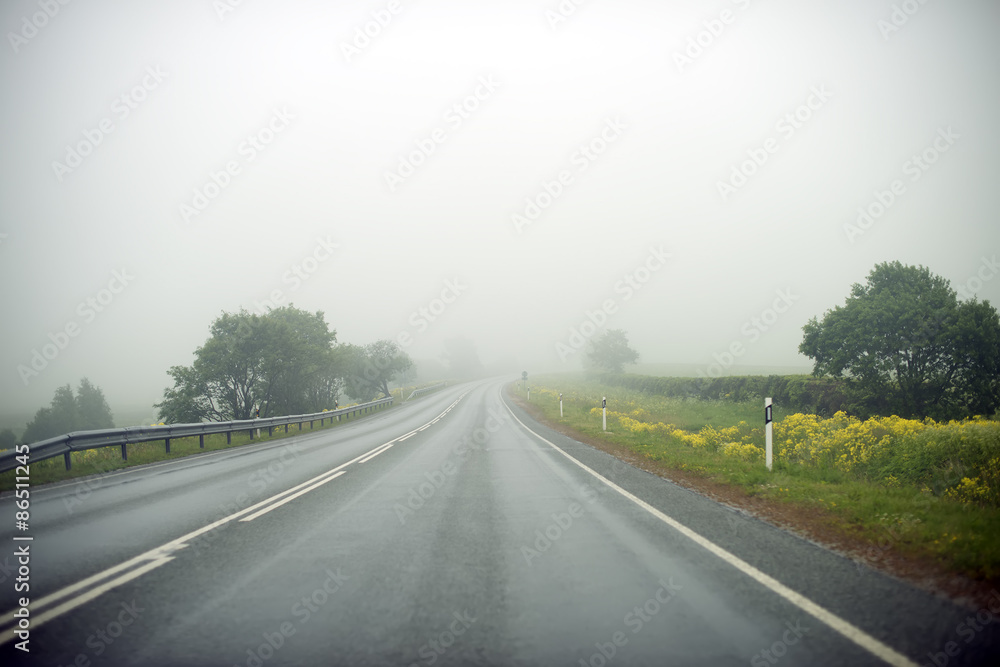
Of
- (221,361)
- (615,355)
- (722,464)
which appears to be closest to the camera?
(722,464)

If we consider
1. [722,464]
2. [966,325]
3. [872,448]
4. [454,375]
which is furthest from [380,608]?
[454,375]

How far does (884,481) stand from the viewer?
24.0 feet

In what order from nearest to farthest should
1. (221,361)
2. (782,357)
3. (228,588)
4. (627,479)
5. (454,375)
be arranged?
(228,588)
(627,479)
(221,361)
(782,357)
(454,375)

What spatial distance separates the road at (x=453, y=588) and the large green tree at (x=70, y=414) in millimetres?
68247

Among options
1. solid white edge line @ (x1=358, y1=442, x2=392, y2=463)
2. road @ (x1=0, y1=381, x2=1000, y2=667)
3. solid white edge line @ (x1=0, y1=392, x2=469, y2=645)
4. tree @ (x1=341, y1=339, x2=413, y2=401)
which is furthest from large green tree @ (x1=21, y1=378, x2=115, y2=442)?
solid white edge line @ (x1=0, y1=392, x2=469, y2=645)

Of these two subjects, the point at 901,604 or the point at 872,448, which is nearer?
the point at 901,604

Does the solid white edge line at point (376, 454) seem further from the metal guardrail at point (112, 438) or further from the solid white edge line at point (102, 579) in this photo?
the metal guardrail at point (112, 438)

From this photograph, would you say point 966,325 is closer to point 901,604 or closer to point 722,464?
point 722,464

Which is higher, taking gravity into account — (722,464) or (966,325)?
(966,325)

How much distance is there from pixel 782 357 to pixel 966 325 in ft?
252

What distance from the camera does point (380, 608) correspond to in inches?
125

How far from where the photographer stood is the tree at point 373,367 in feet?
157

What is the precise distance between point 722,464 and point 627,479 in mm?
2606

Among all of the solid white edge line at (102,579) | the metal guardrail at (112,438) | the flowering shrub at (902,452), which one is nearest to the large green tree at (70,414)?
the metal guardrail at (112,438)
